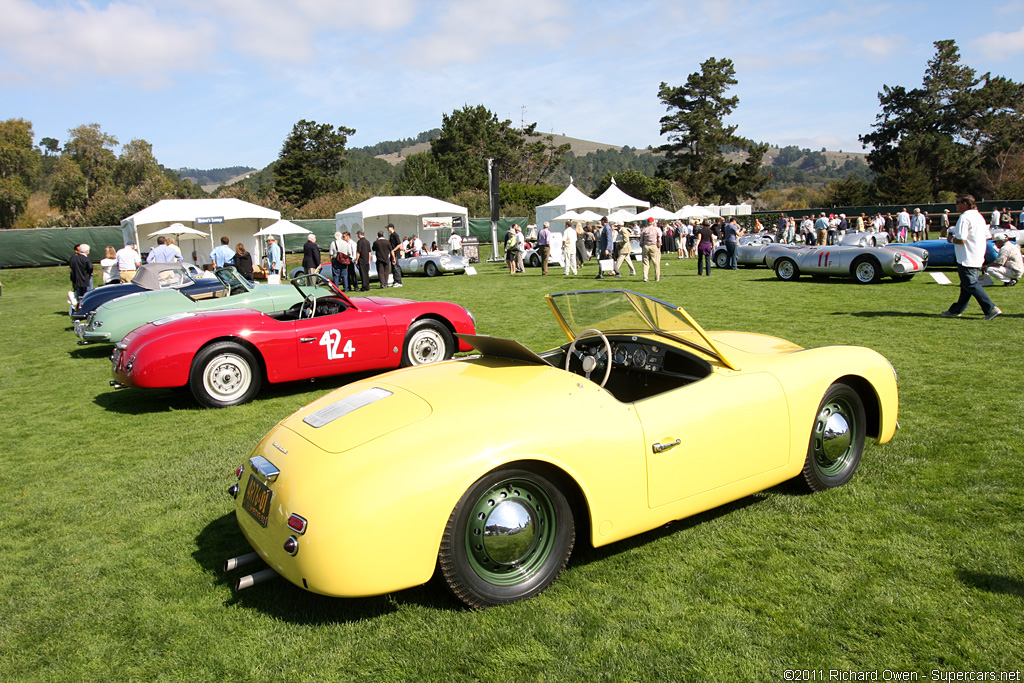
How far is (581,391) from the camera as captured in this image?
330 cm

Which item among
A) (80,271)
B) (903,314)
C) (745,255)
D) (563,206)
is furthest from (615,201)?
(80,271)

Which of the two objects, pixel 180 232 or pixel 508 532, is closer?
pixel 508 532

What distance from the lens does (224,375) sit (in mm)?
6820

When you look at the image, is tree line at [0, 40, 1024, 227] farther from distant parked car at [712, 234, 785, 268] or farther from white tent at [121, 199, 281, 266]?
distant parked car at [712, 234, 785, 268]

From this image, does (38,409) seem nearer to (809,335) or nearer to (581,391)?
(581,391)

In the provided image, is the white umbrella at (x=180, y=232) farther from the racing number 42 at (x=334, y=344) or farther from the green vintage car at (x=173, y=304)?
the racing number 42 at (x=334, y=344)

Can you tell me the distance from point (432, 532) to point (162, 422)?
Result: 4814 mm

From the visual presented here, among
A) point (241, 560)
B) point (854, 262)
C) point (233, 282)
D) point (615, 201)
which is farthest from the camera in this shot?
point (615, 201)

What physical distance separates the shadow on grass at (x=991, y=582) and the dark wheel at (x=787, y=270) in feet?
51.4

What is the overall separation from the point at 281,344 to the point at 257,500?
13.6ft

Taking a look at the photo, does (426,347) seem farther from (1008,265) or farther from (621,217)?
(621,217)

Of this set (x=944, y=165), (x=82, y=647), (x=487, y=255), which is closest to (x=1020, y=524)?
(x=82, y=647)

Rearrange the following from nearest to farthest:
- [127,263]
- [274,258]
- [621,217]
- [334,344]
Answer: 1. [334,344]
2. [127,263]
3. [274,258]
4. [621,217]

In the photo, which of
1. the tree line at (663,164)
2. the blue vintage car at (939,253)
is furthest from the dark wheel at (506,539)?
the tree line at (663,164)
